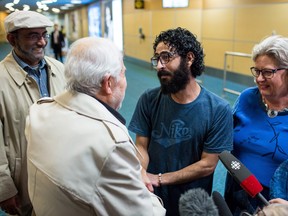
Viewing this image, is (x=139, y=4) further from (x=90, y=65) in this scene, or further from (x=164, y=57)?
(x=90, y=65)

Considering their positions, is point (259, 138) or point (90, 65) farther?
point (259, 138)

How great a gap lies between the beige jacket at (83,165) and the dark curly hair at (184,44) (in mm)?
738

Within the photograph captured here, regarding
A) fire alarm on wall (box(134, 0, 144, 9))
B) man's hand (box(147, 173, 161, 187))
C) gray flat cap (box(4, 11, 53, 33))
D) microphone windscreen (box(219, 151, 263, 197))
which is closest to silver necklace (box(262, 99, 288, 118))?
microphone windscreen (box(219, 151, 263, 197))

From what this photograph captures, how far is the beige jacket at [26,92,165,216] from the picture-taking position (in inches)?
35.3

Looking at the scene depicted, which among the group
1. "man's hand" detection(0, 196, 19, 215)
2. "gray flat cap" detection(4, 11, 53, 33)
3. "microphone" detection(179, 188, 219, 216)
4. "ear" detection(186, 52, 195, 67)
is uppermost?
"gray flat cap" detection(4, 11, 53, 33)

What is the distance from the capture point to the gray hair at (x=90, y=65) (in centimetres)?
101

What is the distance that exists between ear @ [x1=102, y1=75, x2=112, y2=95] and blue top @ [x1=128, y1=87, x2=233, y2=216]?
611mm

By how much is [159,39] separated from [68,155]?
0.97m

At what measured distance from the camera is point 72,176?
2.93 feet

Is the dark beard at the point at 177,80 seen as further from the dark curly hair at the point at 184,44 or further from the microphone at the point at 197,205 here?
the microphone at the point at 197,205

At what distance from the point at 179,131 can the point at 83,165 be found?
783mm

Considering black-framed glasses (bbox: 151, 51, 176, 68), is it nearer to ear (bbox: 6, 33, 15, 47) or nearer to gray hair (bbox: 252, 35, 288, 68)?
gray hair (bbox: 252, 35, 288, 68)

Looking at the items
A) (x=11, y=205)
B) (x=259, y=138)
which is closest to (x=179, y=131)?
(x=259, y=138)

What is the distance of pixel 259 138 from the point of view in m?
1.46
